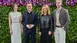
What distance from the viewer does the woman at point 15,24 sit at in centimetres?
976

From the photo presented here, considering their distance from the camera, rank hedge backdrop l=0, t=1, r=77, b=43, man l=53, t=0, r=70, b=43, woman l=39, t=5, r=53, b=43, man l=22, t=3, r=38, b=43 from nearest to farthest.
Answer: man l=53, t=0, r=70, b=43, woman l=39, t=5, r=53, b=43, man l=22, t=3, r=38, b=43, hedge backdrop l=0, t=1, r=77, b=43

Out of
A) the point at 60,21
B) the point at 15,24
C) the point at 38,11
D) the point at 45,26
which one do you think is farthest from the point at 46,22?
the point at 38,11

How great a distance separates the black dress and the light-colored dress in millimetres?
730

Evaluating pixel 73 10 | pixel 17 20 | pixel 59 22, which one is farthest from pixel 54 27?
pixel 73 10

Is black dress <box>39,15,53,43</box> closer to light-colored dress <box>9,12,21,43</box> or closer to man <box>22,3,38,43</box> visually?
man <box>22,3,38,43</box>

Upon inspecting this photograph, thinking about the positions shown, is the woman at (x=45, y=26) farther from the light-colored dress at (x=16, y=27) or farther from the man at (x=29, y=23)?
the light-colored dress at (x=16, y=27)

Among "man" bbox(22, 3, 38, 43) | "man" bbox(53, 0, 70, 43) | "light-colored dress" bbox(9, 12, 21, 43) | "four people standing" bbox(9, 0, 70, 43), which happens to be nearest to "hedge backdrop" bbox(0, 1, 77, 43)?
"light-colored dress" bbox(9, 12, 21, 43)

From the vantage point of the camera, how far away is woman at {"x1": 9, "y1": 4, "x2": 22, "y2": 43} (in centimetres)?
976

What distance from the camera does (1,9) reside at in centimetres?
1114

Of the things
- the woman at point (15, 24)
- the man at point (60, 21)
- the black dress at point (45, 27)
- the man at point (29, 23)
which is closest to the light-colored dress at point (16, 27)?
the woman at point (15, 24)

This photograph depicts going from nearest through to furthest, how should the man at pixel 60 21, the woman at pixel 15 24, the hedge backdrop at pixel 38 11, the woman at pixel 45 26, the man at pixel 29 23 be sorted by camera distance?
the man at pixel 60 21 < the woman at pixel 45 26 < the man at pixel 29 23 < the woman at pixel 15 24 < the hedge backdrop at pixel 38 11

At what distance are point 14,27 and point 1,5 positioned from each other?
5.30 ft

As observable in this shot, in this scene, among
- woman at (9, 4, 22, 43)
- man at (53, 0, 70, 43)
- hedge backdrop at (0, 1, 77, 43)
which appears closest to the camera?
man at (53, 0, 70, 43)

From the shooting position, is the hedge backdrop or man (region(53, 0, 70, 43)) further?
the hedge backdrop
